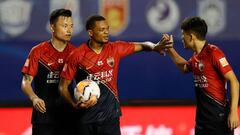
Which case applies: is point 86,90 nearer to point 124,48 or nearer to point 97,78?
point 97,78

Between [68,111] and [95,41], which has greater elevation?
[95,41]


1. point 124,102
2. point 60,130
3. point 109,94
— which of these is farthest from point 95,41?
point 124,102

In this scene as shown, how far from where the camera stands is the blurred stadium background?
6266 millimetres

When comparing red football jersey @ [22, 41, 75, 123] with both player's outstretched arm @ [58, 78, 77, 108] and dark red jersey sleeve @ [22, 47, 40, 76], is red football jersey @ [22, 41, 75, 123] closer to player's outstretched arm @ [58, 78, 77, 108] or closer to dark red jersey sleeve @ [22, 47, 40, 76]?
dark red jersey sleeve @ [22, 47, 40, 76]

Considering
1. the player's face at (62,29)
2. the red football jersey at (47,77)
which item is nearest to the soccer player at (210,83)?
the player's face at (62,29)

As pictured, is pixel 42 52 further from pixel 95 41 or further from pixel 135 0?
pixel 135 0

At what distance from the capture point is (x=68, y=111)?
5031 millimetres

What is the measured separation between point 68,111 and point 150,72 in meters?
1.73

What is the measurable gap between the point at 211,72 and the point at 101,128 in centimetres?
88

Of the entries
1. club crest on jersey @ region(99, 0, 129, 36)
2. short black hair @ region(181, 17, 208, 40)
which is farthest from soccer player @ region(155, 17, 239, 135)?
club crest on jersey @ region(99, 0, 129, 36)

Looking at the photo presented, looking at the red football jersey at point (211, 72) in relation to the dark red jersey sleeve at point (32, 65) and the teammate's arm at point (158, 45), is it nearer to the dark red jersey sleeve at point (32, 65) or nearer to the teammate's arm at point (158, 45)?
the teammate's arm at point (158, 45)

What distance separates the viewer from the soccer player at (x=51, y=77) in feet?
16.4

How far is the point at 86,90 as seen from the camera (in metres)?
4.66

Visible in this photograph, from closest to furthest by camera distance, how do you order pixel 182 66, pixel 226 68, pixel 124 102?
pixel 226 68, pixel 182 66, pixel 124 102
